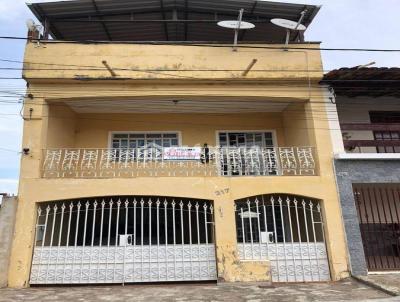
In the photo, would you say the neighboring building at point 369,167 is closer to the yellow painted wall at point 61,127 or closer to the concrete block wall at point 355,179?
the concrete block wall at point 355,179

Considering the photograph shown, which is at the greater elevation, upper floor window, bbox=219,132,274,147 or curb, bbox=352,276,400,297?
upper floor window, bbox=219,132,274,147

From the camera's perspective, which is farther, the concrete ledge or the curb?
the concrete ledge

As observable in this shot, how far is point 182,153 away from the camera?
8750mm

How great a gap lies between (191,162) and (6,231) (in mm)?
4648

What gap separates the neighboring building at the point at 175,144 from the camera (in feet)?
25.0

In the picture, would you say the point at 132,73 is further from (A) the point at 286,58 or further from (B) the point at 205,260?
(B) the point at 205,260

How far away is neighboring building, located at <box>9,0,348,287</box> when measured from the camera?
7.61m

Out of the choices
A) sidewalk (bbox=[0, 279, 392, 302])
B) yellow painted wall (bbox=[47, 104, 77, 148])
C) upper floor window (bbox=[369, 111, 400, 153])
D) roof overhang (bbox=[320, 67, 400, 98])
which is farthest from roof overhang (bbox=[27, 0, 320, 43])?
sidewalk (bbox=[0, 279, 392, 302])

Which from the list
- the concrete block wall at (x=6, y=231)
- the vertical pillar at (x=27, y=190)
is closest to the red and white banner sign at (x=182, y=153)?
the vertical pillar at (x=27, y=190)

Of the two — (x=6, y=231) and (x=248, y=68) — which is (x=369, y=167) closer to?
(x=248, y=68)

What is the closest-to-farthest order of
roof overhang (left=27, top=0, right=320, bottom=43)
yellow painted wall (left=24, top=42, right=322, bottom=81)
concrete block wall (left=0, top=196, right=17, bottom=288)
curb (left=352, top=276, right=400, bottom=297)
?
1. curb (left=352, top=276, right=400, bottom=297)
2. concrete block wall (left=0, top=196, right=17, bottom=288)
3. yellow painted wall (left=24, top=42, right=322, bottom=81)
4. roof overhang (left=27, top=0, right=320, bottom=43)

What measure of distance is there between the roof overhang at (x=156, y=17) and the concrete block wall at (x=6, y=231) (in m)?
4.97

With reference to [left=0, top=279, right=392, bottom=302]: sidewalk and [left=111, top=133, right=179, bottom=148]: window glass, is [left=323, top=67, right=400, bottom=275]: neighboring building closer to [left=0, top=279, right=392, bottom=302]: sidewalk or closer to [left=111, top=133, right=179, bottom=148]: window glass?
[left=0, top=279, right=392, bottom=302]: sidewalk

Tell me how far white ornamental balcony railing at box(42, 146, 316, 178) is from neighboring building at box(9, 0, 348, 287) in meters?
0.05
